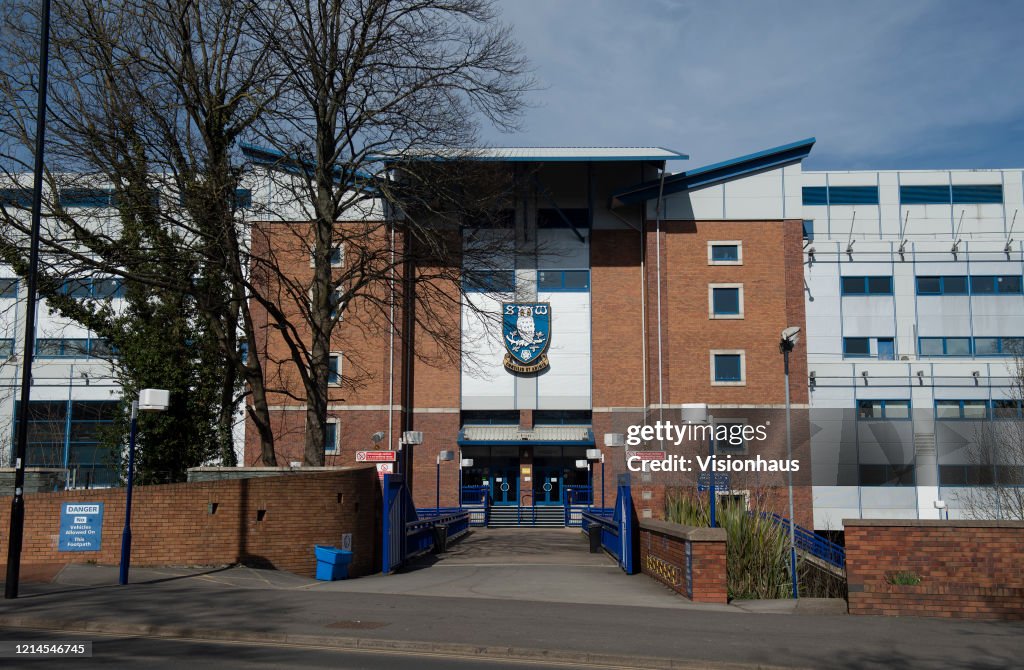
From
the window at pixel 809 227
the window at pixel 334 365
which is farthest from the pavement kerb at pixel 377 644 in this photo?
the window at pixel 809 227

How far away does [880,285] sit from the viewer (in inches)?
1864

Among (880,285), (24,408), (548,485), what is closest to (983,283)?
(880,285)

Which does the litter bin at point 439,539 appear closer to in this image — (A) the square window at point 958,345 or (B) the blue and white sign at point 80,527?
(B) the blue and white sign at point 80,527

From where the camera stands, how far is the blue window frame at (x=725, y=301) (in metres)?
43.1

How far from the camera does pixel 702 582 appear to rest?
1527 centimetres

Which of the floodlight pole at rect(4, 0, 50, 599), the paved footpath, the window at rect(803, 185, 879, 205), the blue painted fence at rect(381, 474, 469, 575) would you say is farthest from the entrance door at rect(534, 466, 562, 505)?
the floodlight pole at rect(4, 0, 50, 599)

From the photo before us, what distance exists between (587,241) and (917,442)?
18.9 meters

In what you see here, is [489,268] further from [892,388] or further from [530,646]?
[892,388]

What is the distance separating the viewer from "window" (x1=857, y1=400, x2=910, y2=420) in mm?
44625

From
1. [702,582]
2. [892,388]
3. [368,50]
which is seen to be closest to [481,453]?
[892,388]

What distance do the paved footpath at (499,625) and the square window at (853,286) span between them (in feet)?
116

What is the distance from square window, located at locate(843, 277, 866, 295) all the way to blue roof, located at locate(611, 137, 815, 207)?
7.69 meters

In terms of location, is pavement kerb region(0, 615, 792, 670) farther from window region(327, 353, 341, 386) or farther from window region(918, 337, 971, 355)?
window region(918, 337, 971, 355)

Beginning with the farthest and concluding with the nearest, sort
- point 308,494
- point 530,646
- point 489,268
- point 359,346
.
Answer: point 359,346 → point 489,268 → point 308,494 → point 530,646
